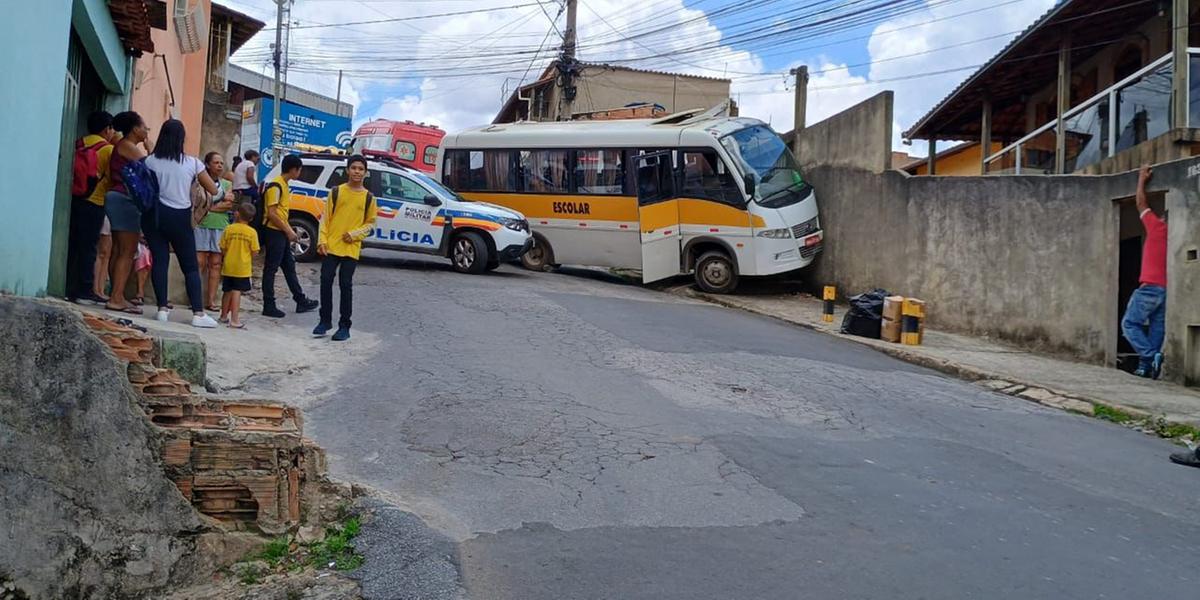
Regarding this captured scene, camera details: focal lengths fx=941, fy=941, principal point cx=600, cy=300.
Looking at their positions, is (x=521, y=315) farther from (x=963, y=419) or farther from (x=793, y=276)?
(x=793, y=276)

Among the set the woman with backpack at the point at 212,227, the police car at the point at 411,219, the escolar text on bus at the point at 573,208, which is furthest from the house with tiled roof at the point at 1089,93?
the woman with backpack at the point at 212,227

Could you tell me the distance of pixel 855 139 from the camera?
1552 cm

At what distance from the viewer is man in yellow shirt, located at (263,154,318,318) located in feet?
29.8

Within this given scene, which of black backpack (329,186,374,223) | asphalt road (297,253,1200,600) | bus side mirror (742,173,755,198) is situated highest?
bus side mirror (742,173,755,198)

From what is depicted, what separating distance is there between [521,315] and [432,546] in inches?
264

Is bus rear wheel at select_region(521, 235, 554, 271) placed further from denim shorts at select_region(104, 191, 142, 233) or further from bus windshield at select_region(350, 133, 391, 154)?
bus windshield at select_region(350, 133, 391, 154)

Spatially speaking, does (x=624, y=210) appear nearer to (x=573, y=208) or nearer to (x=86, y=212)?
(x=573, y=208)

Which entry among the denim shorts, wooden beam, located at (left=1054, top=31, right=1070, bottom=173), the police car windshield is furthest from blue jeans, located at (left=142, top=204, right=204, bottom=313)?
wooden beam, located at (left=1054, top=31, right=1070, bottom=173)

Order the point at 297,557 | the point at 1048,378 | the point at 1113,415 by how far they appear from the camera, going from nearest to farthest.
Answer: the point at 297,557 < the point at 1113,415 < the point at 1048,378

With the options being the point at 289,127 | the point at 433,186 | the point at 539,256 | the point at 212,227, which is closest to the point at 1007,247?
the point at 539,256

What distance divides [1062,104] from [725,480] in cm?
1243

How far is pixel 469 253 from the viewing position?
1509 centimetres

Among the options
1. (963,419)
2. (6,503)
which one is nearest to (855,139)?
(963,419)

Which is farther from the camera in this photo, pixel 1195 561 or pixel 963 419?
pixel 963 419
